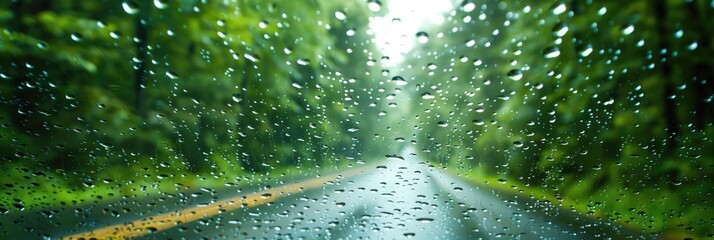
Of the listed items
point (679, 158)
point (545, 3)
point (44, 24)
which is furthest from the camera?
point (44, 24)

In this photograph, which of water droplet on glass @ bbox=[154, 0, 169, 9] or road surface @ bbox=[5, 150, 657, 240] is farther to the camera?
road surface @ bbox=[5, 150, 657, 240]

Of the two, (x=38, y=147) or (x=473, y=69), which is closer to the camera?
(x=473, y=69)

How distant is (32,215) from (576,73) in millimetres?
3209

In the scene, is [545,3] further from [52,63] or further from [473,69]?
[52,63]

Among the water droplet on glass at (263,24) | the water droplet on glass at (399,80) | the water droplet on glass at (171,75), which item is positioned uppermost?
the water droplet on glass at (263,24)

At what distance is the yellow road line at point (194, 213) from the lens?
118 inches

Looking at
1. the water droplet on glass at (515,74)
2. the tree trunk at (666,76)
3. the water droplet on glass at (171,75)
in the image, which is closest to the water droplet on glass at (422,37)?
the water droplet on glass at (515,74)

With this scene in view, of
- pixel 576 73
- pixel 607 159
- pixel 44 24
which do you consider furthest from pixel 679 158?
pixel 44 24

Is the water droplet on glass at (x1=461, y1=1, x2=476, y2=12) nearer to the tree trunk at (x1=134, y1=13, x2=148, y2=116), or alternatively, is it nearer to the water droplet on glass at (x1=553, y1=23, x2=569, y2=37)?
the water droplet on glass at (x1=553, y1=23, x2=569, y2=37)

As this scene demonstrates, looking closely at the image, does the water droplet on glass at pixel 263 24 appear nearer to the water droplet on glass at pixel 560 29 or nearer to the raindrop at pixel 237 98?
the raindrop at pixel 237 98

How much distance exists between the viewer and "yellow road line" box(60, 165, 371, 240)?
3.01 m

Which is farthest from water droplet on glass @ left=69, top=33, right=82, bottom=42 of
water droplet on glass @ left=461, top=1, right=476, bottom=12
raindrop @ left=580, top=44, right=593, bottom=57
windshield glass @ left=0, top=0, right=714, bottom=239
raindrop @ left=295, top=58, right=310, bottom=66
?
raindrop @ left=580, top=44, right=593, bottom=57

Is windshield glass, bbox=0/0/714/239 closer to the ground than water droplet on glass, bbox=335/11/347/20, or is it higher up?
closer to the ground

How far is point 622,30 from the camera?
9.67 feet
